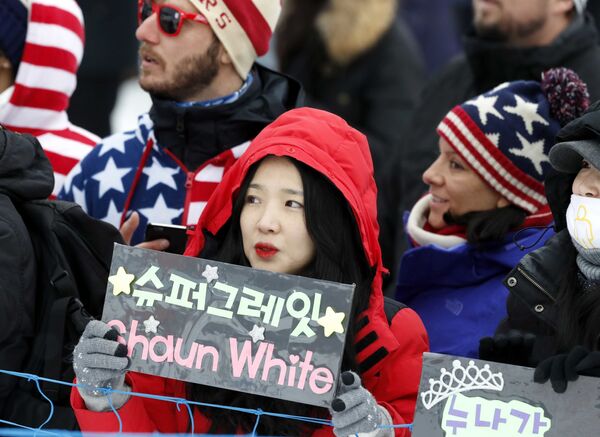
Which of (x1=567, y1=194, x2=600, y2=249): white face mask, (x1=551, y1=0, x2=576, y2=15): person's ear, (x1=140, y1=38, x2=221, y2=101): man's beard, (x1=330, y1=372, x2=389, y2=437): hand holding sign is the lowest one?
(x1=330, y1=372, x2=389, y2=437): hand holding sign

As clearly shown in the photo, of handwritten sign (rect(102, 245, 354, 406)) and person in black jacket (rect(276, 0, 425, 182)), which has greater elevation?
handwritten sign (rect(102, 245, 354, 406))

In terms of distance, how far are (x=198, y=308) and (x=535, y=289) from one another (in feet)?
2.85

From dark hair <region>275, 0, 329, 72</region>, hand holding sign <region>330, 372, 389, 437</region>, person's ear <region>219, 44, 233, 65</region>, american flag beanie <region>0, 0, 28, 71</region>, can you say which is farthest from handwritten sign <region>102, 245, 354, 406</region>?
dark hair <region>275, 0, 329, 72</region>

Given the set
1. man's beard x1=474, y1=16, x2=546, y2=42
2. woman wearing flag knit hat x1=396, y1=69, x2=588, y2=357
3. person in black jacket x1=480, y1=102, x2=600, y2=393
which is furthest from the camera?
man's beard x1=474, y1=16, x2=546, y2=42

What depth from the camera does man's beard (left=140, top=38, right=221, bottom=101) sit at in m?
4.29

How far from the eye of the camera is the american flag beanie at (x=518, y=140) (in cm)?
410

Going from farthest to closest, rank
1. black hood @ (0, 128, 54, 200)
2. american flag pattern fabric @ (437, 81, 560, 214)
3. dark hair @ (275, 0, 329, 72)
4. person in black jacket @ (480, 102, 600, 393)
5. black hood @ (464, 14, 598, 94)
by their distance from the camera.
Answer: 1. dark hair @ (275, 0, 329, 72)
2. black hood @ (464, 14, 598, 94)
3. american flag pattern fabric @ (437, 81, 560, 214)
4. black hood @ (0, 128, 54, 200)
5. person in black jacket @ (480, 102, 600, 393)

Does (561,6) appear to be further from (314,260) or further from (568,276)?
(314,260)

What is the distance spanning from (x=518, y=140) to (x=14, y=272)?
173cm

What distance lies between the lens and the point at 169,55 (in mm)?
4293

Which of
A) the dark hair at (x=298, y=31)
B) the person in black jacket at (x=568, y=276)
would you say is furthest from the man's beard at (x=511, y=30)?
the person in black jacket at (x=568, y=276)

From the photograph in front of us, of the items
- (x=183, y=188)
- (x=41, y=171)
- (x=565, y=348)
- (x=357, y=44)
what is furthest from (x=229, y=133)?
(x=357, y=44)

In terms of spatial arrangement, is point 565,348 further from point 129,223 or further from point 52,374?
point 129,223

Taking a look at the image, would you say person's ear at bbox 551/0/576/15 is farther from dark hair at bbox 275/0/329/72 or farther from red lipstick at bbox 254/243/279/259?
red lipstick at bbox 254/243/279/259
